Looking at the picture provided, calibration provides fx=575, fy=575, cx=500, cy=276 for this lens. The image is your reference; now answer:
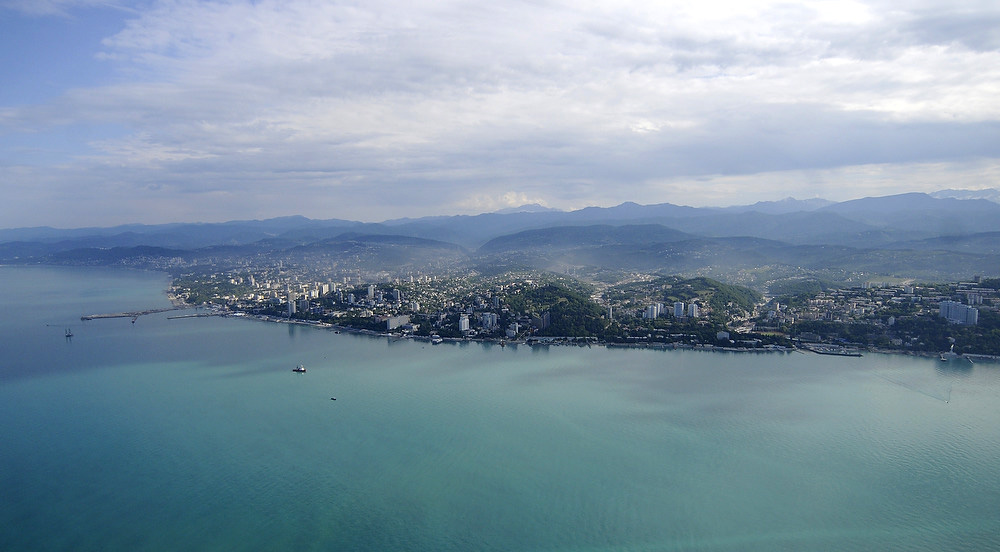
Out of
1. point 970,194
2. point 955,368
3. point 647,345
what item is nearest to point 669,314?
point 647,345

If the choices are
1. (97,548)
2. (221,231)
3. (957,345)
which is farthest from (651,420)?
(221,231)

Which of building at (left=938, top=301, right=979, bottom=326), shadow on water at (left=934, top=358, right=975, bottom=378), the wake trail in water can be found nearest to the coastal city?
building at (left=938, top=301, right=979, bottom=326)

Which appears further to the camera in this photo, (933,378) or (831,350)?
(831,350)

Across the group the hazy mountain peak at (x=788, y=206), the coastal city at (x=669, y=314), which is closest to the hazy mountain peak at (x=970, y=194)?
the hazy mountain peak at (x=788, y=206)

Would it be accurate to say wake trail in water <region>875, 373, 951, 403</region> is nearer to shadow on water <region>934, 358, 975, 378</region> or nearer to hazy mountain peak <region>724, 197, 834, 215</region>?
shadow on water <region>934, 358, 975, 378</region>

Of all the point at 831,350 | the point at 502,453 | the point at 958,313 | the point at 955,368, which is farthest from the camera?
the point at 958,313

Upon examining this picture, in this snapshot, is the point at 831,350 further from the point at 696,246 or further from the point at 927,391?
the point at 696,246

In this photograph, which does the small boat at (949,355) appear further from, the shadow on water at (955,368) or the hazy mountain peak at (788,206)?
the hazy mountain peak at (788,206)

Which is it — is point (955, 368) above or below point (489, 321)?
below

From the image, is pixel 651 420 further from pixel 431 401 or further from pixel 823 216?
pixel 823 216
